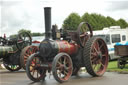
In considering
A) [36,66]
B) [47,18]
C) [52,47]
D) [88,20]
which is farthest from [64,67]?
[88,20]

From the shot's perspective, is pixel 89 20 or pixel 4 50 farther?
pixel 89 20

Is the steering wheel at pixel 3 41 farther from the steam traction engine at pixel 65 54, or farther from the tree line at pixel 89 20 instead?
the tree line at pixel 89 20

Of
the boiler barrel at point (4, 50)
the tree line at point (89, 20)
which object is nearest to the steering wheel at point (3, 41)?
the boiler barrel at point (4, 50)

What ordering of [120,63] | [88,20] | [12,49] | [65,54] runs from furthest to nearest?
[88,20], [12,49], [120,63], [65,54]

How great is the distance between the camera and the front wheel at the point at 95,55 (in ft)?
30.9

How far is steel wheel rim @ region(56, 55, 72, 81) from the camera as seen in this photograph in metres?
8.51

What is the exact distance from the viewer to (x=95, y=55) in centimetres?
1000

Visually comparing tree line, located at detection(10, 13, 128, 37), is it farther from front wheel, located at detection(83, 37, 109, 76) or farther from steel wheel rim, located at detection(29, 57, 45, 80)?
steel wheel rim, located at detection(29, 57, 45, 80)

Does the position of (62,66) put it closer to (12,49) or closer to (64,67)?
(64,67)

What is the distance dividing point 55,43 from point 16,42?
17.4 feet

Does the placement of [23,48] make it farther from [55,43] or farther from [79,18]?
[79,18]

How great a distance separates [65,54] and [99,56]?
6.58 ft

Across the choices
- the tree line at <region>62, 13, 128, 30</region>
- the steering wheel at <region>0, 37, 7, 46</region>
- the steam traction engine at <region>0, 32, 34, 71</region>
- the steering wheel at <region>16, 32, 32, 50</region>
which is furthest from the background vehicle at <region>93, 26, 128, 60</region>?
the tree line at <region>62, 13, 128, 30</region>

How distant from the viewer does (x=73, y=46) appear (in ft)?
31.7
